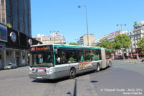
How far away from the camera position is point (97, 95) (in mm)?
7504

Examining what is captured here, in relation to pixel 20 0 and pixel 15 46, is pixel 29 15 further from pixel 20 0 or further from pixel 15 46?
pixel 15 46

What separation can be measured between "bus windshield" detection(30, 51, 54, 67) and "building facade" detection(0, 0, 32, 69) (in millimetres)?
21209

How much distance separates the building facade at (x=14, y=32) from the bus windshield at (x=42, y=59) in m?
21.2

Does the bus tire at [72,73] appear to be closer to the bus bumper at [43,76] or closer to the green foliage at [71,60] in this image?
the green foliage at [71,60]

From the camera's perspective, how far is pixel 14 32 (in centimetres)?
3744

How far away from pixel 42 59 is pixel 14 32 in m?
28.1

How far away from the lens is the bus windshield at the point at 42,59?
11.4 m

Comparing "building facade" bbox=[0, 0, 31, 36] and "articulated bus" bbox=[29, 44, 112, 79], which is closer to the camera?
"articulated bus" bbox=[29, 44, 112, 79]

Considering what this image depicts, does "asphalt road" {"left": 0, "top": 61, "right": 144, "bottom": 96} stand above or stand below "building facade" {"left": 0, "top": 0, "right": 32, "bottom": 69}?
below

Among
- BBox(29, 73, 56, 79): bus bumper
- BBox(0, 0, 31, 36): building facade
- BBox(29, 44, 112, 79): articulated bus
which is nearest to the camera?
BBox(29, 73, 56, 79): bus bumper

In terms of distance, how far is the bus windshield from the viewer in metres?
11.4

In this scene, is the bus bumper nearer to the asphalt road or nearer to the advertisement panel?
the asphalt road

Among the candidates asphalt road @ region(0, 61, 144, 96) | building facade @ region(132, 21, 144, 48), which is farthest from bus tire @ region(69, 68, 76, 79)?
building facade @ region(132, 21, 144, 48)

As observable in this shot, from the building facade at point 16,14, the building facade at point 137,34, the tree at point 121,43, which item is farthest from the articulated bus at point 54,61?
the building facade at point 137,34
